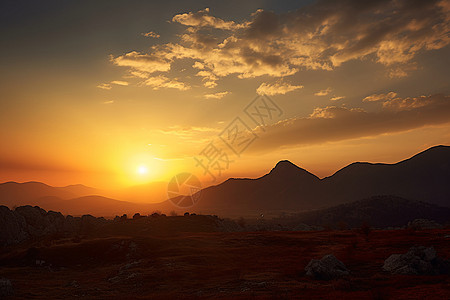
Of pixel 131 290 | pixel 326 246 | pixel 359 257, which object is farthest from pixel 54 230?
pixel 359 257

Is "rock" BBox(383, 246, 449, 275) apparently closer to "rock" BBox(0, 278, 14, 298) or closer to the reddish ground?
the reddish ground

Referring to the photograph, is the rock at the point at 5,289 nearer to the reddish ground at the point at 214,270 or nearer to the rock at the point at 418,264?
the reddish ground at the point at 214,270

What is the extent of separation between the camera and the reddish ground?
2172 centimetres

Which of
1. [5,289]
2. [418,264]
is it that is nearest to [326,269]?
[418,264]

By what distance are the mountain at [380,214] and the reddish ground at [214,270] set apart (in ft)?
360

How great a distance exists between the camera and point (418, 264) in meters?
26.5

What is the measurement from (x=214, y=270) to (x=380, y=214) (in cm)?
15385

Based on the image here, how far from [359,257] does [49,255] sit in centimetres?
4273

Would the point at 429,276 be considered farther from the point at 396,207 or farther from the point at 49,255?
the point at 396,207

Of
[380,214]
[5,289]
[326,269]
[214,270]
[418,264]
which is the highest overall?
[5,289]

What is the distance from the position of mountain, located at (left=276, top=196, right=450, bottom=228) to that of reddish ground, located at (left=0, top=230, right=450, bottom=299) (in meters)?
110

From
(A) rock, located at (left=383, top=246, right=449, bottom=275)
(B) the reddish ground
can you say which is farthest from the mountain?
(A) rock, located at (left=383, top=246, right=449, bottom=275)

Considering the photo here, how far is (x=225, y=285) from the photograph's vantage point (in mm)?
24531

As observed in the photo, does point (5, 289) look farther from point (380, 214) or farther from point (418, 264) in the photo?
point (380, 214)
